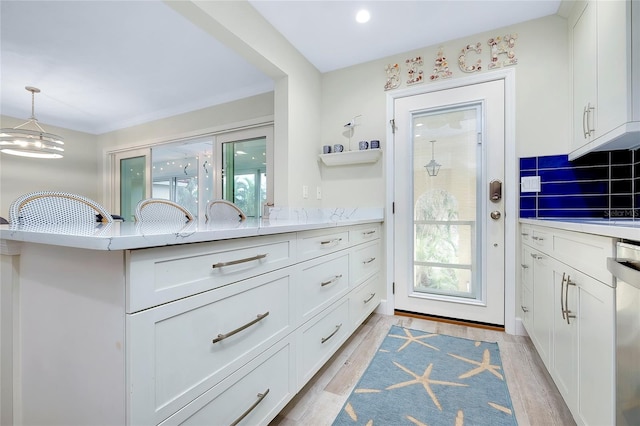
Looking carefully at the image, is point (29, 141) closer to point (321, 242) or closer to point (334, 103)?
point (334, 103)

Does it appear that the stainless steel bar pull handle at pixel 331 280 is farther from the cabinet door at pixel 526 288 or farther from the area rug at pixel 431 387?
the cabinet door at pixel 526 288

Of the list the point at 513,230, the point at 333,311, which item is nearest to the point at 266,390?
the point at 333,311

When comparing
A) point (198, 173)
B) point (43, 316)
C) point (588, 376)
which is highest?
point (198, 173)

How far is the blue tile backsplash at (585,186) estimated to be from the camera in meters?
1.83

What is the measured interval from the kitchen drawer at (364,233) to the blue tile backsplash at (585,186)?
112 centimetres

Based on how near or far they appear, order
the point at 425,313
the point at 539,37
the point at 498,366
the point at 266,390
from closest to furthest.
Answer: the point at 266,390 → the point at 498,366 → the point at 539,37 → the point at 425,313

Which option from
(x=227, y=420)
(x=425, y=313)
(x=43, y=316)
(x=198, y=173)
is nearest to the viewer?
(x=43, y=316)

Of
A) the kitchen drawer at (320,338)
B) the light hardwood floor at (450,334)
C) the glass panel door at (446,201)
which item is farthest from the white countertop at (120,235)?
the glass panel door at (446,201)

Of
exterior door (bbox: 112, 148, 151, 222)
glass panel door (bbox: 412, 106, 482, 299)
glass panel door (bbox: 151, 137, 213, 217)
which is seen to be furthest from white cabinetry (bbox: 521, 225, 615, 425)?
exterior door (bbox: 112, 148, 151, 222)

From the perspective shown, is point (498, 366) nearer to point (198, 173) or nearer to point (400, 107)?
point (400, 107)

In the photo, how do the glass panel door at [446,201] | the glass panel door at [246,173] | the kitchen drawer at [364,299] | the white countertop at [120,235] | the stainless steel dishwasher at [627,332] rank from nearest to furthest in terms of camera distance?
the white countertop at [120,235]
the stainless steel dishwasher at [627,332]
the kitchen drawer at [364,299]
the glass panel door at [446,201]
the glass panel door at [246,173]

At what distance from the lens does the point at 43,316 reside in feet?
2.60

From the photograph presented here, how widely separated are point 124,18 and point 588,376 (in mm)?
3498

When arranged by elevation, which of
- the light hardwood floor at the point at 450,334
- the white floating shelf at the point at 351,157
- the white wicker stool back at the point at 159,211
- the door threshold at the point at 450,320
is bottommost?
the light hardwood floor at the point at 450,334
